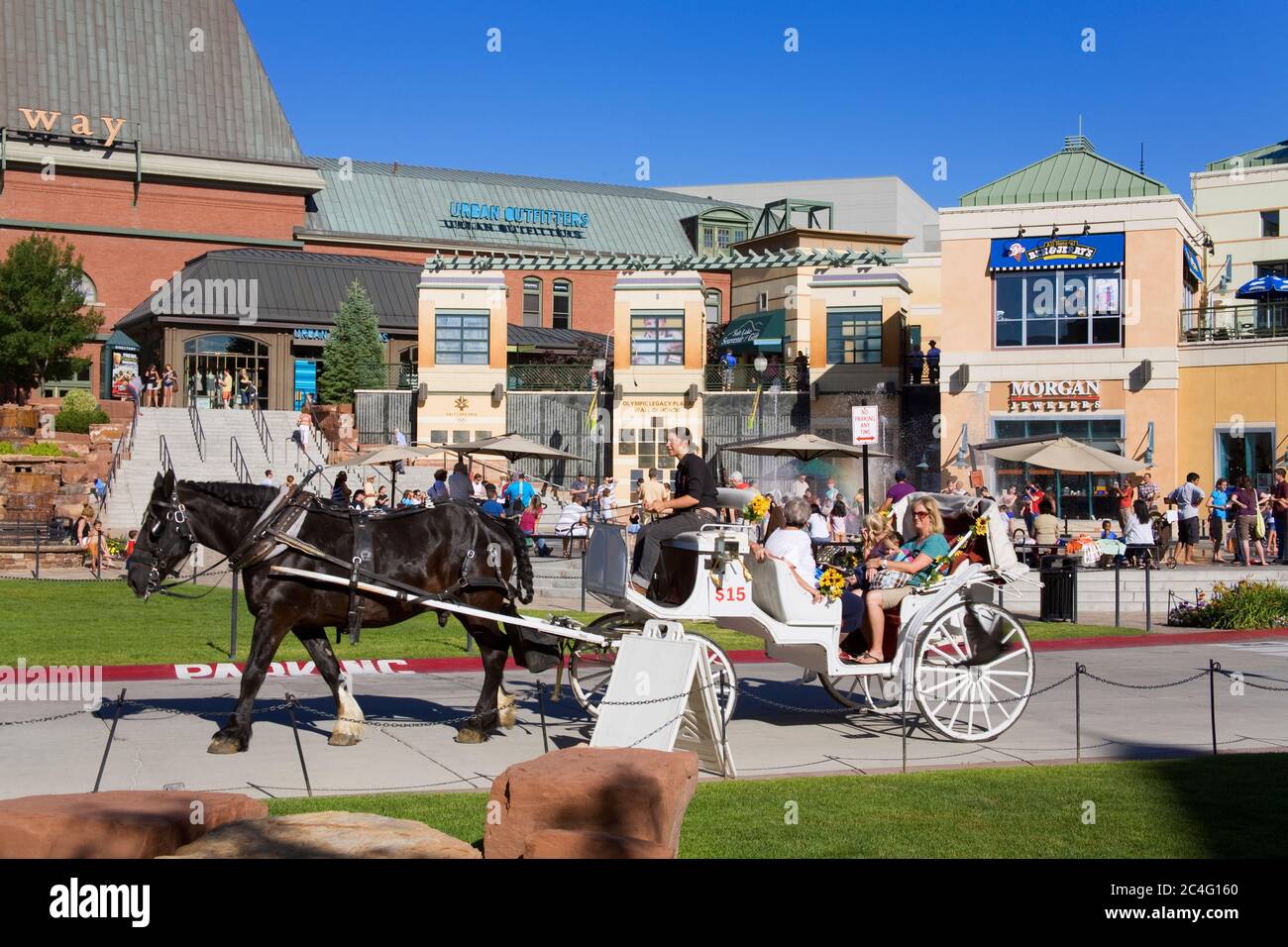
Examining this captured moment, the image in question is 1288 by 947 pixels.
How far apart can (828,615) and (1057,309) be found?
98.6ft

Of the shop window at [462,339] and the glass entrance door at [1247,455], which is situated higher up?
the shop window at [462,339]

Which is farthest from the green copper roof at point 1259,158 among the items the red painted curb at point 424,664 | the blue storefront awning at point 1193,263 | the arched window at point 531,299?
the red painted curb at point 424,664

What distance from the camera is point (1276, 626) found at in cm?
2173

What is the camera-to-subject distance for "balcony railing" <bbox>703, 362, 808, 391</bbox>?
4634cm

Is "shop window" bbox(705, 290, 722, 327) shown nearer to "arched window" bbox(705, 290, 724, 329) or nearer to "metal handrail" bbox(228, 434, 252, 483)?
"arched window" bbox(705, 290, 724, 329)

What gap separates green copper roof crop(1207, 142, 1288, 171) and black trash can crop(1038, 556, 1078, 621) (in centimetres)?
4319

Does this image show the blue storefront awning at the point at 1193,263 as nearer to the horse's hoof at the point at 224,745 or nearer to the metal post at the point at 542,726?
the metal post at the point at 542,726

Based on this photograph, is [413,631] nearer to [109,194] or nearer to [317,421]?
[317,421]

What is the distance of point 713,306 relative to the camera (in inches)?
2876

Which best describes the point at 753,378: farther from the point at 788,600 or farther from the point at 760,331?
the point at 788,600

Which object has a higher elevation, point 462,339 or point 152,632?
point 462,339

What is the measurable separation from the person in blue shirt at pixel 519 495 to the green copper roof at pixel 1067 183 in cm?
1720

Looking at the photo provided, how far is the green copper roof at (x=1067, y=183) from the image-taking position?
38.7 meters

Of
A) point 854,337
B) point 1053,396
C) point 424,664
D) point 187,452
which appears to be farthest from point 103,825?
point 854,337
